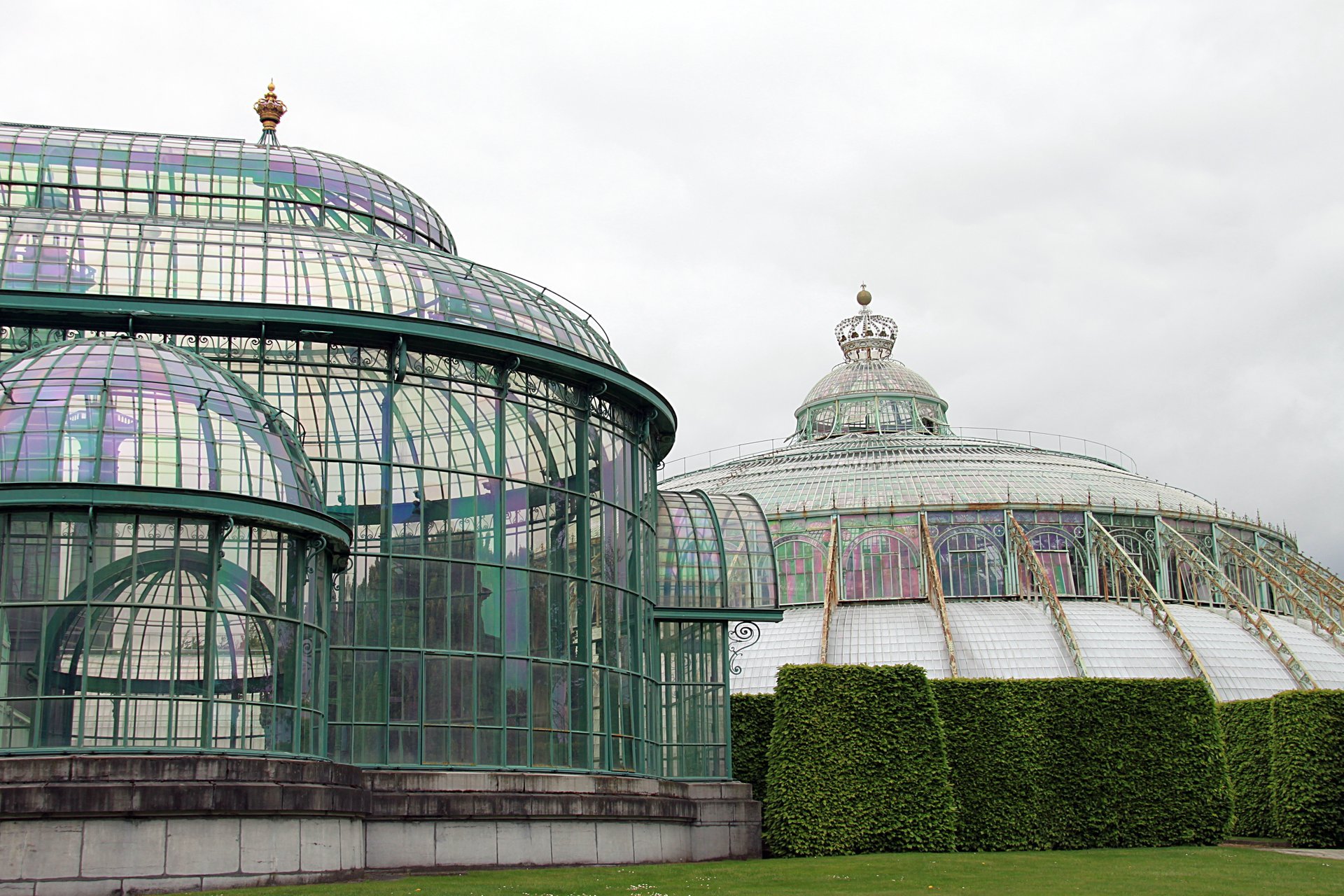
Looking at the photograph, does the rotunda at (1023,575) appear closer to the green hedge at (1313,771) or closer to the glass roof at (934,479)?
the glass roof at (934,479)

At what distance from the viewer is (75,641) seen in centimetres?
2328

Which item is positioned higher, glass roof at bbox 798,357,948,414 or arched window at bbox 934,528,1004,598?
glass roof at bbox 798,357,948,414

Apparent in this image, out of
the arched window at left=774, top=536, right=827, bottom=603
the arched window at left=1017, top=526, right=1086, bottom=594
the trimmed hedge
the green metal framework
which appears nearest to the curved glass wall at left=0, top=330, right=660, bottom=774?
the green metal framework

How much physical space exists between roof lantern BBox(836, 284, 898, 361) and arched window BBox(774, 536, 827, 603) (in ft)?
75.8

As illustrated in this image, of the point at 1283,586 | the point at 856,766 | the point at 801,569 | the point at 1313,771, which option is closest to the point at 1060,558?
the point at 1283,586

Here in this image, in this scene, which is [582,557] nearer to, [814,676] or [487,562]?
[487,562]

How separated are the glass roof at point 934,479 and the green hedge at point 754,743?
21.1 metres

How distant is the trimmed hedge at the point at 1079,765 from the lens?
3762 cm

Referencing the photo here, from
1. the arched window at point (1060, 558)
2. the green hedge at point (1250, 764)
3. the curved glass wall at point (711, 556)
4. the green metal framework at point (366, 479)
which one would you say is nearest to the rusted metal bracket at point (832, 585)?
the arched window at point (1060, 558)

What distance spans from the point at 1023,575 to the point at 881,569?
5899 millimetres

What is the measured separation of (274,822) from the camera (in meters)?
23.1

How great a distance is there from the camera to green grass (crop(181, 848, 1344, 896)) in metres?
23.8

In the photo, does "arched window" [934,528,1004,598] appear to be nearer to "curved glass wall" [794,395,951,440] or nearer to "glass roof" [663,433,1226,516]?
"glass roof" [663,433,1226,516]

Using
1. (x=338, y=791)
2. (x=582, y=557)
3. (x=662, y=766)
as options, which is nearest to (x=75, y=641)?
(x=338, y=791)
